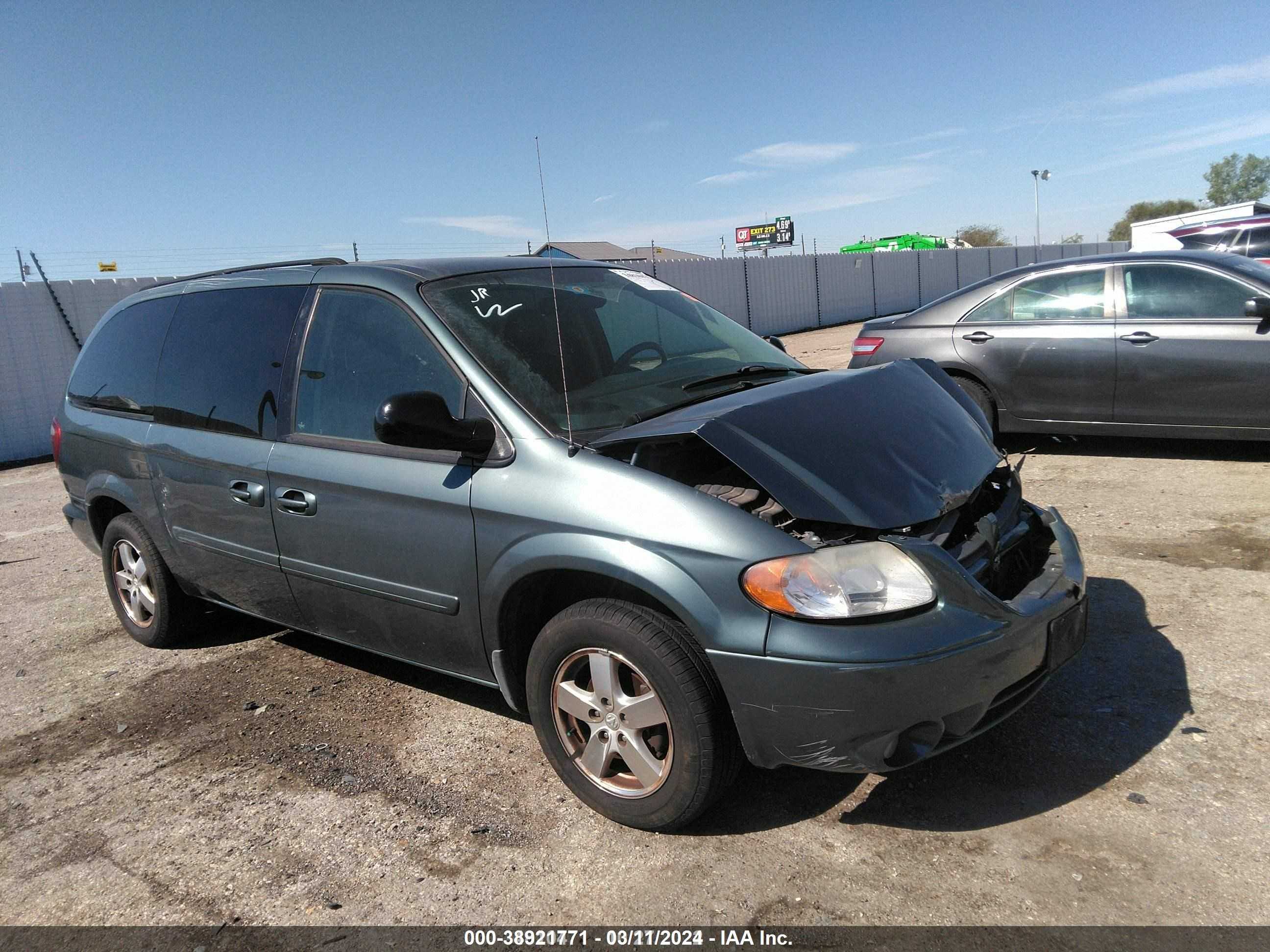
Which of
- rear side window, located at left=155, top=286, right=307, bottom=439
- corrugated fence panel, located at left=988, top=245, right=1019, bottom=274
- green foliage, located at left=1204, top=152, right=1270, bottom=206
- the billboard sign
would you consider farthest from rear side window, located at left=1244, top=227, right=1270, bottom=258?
green foliage, located at left=1204, top=152, right=1270, bottom=206

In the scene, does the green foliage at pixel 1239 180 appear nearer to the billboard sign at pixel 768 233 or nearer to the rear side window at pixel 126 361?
the billboard sign at pixel 768 233

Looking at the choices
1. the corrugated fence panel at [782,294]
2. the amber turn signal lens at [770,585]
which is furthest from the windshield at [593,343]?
the corrugated fence panel at [782,294]

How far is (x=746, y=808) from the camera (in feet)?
9.58

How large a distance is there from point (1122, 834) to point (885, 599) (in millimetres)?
977

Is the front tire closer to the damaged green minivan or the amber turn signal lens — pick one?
the damaged green minivan

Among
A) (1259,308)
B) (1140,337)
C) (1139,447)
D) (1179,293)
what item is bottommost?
(1139,447)

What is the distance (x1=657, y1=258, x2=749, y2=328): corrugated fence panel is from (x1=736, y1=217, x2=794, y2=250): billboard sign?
107 feet

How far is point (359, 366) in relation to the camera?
353 centimetres

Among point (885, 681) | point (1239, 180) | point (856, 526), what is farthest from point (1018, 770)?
point (1239, 180)

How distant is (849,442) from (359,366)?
1840 mm

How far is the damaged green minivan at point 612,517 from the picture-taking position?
2.49 m

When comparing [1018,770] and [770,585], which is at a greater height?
[770,585]

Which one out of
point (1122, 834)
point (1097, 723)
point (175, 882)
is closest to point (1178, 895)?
point (1122, 834)

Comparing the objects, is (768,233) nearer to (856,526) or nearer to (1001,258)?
(1001,258)
